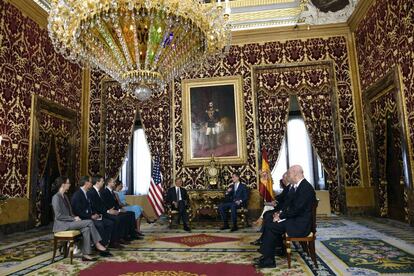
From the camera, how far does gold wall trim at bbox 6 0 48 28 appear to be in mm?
8547

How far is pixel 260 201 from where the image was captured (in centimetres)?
1007

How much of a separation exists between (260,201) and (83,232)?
19.7 feet

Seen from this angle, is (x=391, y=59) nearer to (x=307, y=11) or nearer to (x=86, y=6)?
(x=307, y=11)

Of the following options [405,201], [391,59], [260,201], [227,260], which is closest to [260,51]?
[391,59]

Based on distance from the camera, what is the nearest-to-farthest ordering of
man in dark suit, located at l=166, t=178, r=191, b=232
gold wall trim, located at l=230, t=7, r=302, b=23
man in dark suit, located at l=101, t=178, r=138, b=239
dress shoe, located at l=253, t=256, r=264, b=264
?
dress shoe, located at l=253, t=256, r=264, b=264, man in dark suit, located at l=101, t=178, r=138, b=239, man in dark suit, located at l=166, t=178, r=191, b=232, gold wall trim, located at l=230, t=7, r=302, b=23

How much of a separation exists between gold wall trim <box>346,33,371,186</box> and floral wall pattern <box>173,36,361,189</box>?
0.35 feet

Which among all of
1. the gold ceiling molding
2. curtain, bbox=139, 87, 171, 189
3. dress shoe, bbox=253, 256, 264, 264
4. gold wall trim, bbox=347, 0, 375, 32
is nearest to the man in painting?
curtain, bbox=139, 87, 171, 189

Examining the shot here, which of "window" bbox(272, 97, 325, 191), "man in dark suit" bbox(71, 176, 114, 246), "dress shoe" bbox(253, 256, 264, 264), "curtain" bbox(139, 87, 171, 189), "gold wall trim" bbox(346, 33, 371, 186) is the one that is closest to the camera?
"dress shoe" bbox(253, 256, 264, 264)

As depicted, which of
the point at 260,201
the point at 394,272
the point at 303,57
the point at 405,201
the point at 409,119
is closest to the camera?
the point at 394,272

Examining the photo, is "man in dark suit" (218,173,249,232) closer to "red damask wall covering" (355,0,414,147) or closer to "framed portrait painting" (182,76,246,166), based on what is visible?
"framed portrait painting" (182,76,246,166)

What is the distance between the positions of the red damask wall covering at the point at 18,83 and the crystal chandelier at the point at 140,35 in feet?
Result: 9.04

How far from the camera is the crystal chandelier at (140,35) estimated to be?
5.29 meters

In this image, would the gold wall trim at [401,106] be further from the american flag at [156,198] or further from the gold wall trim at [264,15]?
the american flag at [156,198]

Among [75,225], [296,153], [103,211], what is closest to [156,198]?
[103,211]
